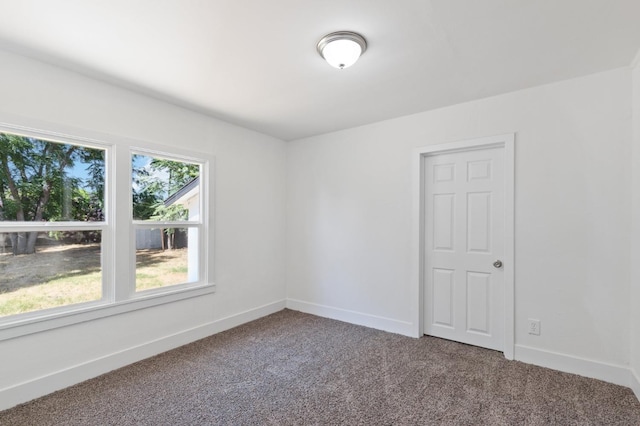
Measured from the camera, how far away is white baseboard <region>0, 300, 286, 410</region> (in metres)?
2.15

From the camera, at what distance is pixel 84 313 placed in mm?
2479

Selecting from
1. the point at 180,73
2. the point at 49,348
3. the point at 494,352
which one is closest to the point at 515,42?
the point at 180,73

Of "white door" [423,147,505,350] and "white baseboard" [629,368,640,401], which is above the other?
"white door" [423,147,505,350]

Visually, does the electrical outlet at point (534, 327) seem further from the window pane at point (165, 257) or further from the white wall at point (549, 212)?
the window pane at point (165, 257)

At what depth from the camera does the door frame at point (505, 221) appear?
9.20 ft

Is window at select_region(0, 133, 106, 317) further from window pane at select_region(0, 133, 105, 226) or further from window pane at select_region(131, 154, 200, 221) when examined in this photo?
window pane at select_region(131, 154, 200, 221)

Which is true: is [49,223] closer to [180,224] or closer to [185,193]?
[180,224]

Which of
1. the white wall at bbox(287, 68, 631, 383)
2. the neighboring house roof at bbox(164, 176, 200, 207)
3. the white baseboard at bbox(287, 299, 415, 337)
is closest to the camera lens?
the white wall at bbox(287, 68, 631, 383)

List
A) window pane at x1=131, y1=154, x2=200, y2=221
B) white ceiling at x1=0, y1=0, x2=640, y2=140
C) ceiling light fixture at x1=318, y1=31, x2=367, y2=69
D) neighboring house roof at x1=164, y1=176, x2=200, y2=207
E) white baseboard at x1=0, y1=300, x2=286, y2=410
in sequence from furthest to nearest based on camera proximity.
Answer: neighboring house roof at x1=164, y1=176, x2=200, y2=207 < window pane at x1=131, y1=154, x2=200, y2=221 < white baseboard at x1=0, y1=300, x2=286, y2=410 < ceiling light fixture at x1=318, y1=31, x2=367, y2=69 < white ceiling at x1=0, y1=0, x2=640, y2=140

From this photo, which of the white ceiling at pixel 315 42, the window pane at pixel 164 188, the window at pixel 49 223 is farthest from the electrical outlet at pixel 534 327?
the window at pixel 49 223

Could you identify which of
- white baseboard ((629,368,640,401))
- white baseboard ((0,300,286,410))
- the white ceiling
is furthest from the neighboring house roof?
white baseboard ((629,368,640,401))

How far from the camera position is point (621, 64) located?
2.32m

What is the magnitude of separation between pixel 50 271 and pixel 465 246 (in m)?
3.74

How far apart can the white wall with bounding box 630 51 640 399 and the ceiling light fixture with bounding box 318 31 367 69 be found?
199 centimetres
